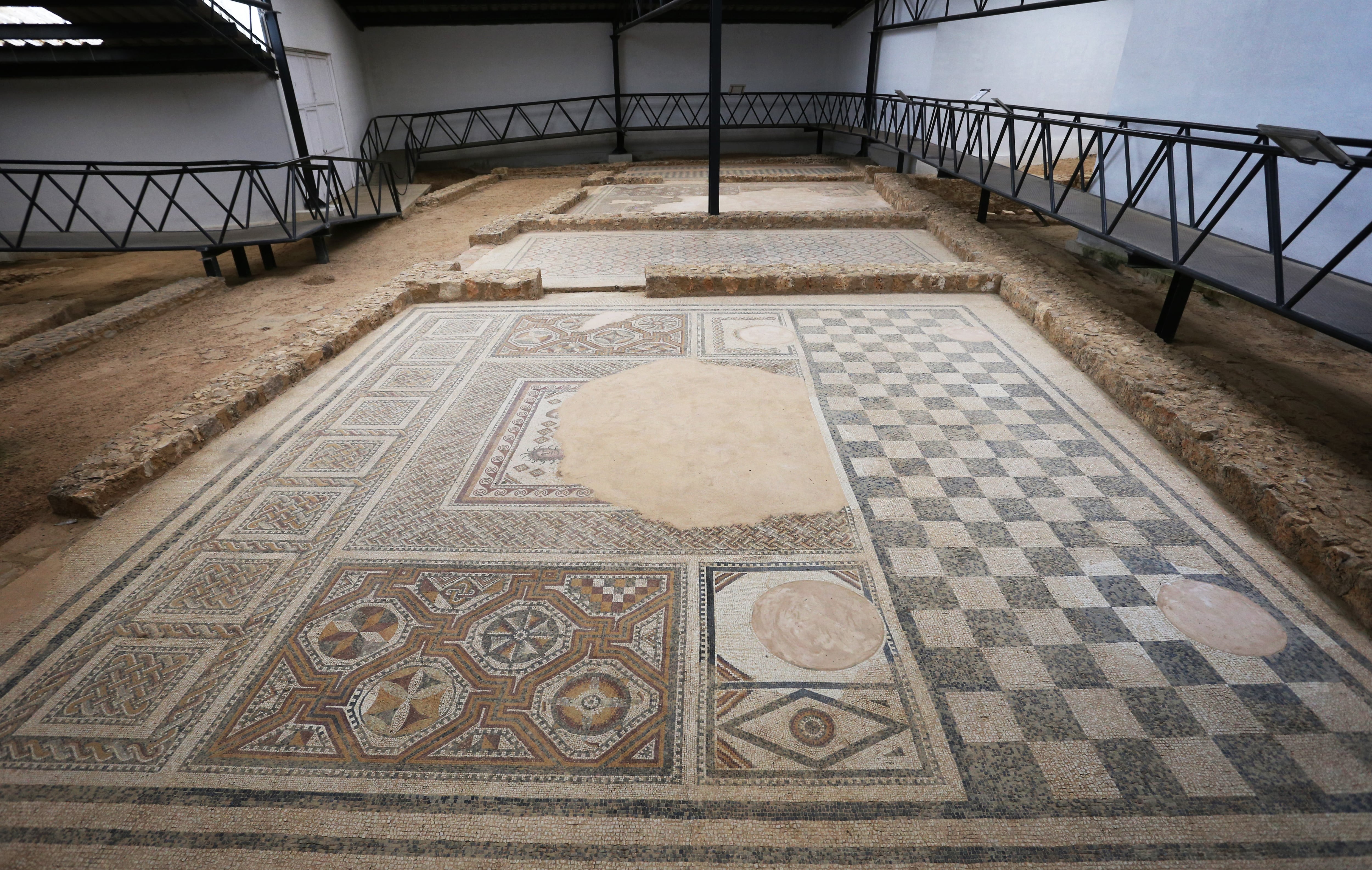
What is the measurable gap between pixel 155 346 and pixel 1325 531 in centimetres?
585

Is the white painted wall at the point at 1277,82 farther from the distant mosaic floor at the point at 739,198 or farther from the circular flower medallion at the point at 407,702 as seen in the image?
the circular flower medallion at the point at 407,702

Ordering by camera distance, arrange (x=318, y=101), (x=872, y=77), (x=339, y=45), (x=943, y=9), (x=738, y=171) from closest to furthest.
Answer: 1. (x=318, y=101)
2. (x=943, y=9)
3. (x=339, y=45)
4. (x=738, y=171)
5. (x=872, y=77)

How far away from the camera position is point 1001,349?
12.2 feet

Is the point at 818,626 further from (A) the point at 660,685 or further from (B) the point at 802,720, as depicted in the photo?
(A) the point at 660,685

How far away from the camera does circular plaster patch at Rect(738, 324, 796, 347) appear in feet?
12.3

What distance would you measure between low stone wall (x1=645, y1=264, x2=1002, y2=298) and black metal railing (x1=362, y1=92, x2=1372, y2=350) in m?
0.70

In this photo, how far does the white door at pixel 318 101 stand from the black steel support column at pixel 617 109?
→ 471 cm

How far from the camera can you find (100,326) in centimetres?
441

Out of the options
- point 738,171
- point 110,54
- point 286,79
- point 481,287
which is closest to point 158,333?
point 481,287

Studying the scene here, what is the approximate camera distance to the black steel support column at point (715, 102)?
629 centimetres

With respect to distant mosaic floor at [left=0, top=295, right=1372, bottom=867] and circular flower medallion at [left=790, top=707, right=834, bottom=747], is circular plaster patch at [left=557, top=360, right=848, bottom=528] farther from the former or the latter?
circular flower medallion at [left=790, top=707, right=834, bottom=747]

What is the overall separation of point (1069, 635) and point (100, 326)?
573 cm

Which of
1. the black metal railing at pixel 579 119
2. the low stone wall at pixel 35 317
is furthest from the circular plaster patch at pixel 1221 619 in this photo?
the black metal railing at pixel 579 119

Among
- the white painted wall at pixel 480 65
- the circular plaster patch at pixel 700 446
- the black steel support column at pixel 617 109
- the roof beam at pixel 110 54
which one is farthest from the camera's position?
the black steel support column at pixel 617 109
